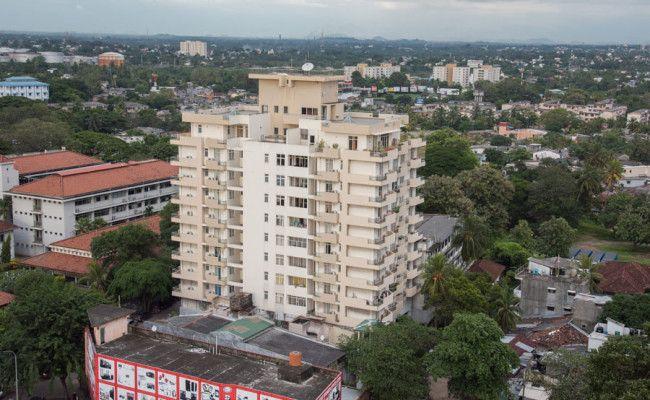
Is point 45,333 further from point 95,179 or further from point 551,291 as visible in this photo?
point 551,291

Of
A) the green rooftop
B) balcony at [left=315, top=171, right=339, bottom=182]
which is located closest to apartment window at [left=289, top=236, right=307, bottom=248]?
balcony at [left=315, top=171, right=339, bottom=182]

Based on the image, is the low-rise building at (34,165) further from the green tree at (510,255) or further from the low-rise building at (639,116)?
the low-rise building at (639,116)

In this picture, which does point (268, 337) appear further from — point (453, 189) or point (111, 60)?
point (111, 60)

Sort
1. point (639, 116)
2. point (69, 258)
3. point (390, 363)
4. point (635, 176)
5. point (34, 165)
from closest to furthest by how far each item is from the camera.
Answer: point (390, 363), point (69, 258), point (34, 165), point (635, 176), point (639, 116)

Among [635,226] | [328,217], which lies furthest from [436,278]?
[635,226]

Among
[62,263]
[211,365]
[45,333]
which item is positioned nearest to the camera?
[211,365]

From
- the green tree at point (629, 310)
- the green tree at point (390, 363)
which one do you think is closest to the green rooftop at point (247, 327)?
the green tree at point (390, 363)

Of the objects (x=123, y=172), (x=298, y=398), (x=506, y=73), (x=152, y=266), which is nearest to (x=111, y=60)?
(x=506, y=73)
